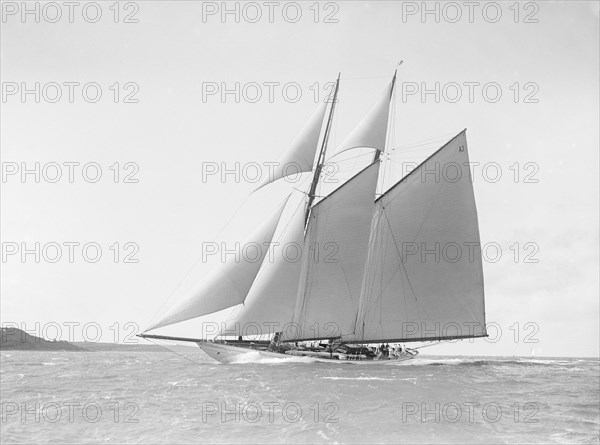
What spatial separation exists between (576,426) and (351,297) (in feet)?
88.1

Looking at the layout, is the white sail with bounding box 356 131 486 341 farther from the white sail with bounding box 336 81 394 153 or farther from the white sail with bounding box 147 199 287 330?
the white sail with bounding box 147 199 287 330

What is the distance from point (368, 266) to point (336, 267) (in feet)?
13.5

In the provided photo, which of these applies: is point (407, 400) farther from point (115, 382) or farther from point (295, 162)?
point (295, 162)

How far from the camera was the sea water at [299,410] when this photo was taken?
18.6m

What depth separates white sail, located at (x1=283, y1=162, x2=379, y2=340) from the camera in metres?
46.8

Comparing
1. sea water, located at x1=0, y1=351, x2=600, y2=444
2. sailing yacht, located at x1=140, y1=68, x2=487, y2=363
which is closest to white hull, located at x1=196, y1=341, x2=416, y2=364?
sailing yacht, located at x1=140, y1=68, x2=487, y2=363

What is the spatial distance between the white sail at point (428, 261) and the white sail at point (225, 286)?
10.0m

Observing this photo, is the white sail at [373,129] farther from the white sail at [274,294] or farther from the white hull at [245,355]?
the white hull at [245,355]

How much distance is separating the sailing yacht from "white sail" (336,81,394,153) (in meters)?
0.16

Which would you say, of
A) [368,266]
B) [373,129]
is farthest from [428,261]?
[373,129]

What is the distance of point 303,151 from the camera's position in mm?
49031

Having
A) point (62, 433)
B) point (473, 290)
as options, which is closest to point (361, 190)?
point (473, 290)

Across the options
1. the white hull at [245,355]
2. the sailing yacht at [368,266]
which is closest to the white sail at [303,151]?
the sailing yacht at [368,266]

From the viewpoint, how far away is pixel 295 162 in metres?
48.4
